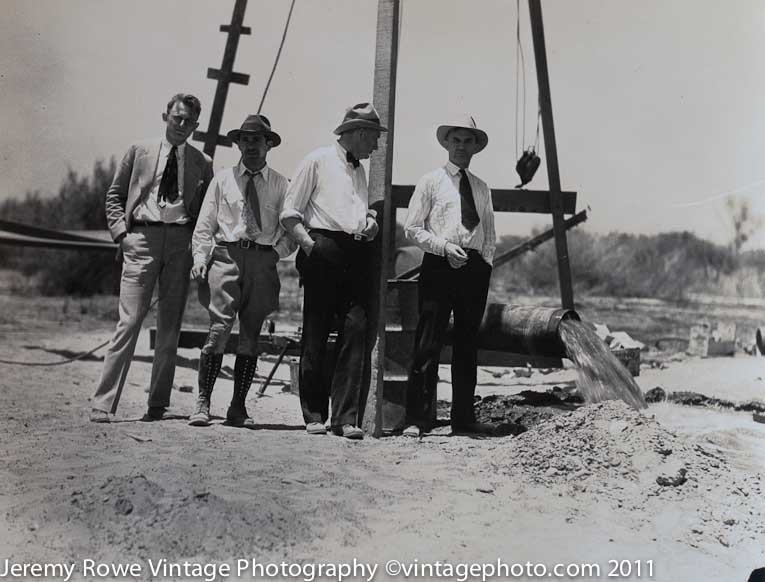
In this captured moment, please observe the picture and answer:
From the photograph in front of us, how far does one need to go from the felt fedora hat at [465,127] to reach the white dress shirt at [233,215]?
1.09m

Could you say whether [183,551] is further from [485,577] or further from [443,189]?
[443,189]

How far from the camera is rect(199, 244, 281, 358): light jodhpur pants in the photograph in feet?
15.2

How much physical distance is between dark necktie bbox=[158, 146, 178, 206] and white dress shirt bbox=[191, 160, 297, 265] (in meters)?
0.23

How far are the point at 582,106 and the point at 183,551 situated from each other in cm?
817

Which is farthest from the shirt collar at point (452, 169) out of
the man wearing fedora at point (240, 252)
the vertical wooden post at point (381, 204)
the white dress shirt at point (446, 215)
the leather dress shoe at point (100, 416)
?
the leather dress shoe at point (100, 416)

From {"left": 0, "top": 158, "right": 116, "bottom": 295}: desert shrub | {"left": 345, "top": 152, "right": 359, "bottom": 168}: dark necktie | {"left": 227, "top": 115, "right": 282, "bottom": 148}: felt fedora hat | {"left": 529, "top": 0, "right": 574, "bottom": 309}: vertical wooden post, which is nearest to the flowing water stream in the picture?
{"left": 529, "top": 0, "right": 574, "bottom": 309}: vertical wooden post

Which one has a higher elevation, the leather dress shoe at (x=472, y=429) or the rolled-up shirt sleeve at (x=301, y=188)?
the rolled-up shirt sleeve at (x=301, y=188)

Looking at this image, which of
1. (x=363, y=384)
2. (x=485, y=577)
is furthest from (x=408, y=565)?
(x=363, y=384)

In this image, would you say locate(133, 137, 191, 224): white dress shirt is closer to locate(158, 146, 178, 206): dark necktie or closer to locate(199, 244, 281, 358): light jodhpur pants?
locate(158, 146, 178, 206): dark necktie

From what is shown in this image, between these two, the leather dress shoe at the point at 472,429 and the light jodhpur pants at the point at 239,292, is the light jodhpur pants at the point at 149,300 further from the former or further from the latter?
the leather dress shoe at the point at 472,429

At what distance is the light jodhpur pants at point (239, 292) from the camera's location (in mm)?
4621

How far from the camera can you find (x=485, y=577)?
313 centimetres

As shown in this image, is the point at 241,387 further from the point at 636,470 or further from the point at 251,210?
the point at 636,470

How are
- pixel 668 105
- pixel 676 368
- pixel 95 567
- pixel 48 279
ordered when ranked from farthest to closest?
pixel 48 279 → pixel 676 368 → pixel 668 105 → pixel 95 567
